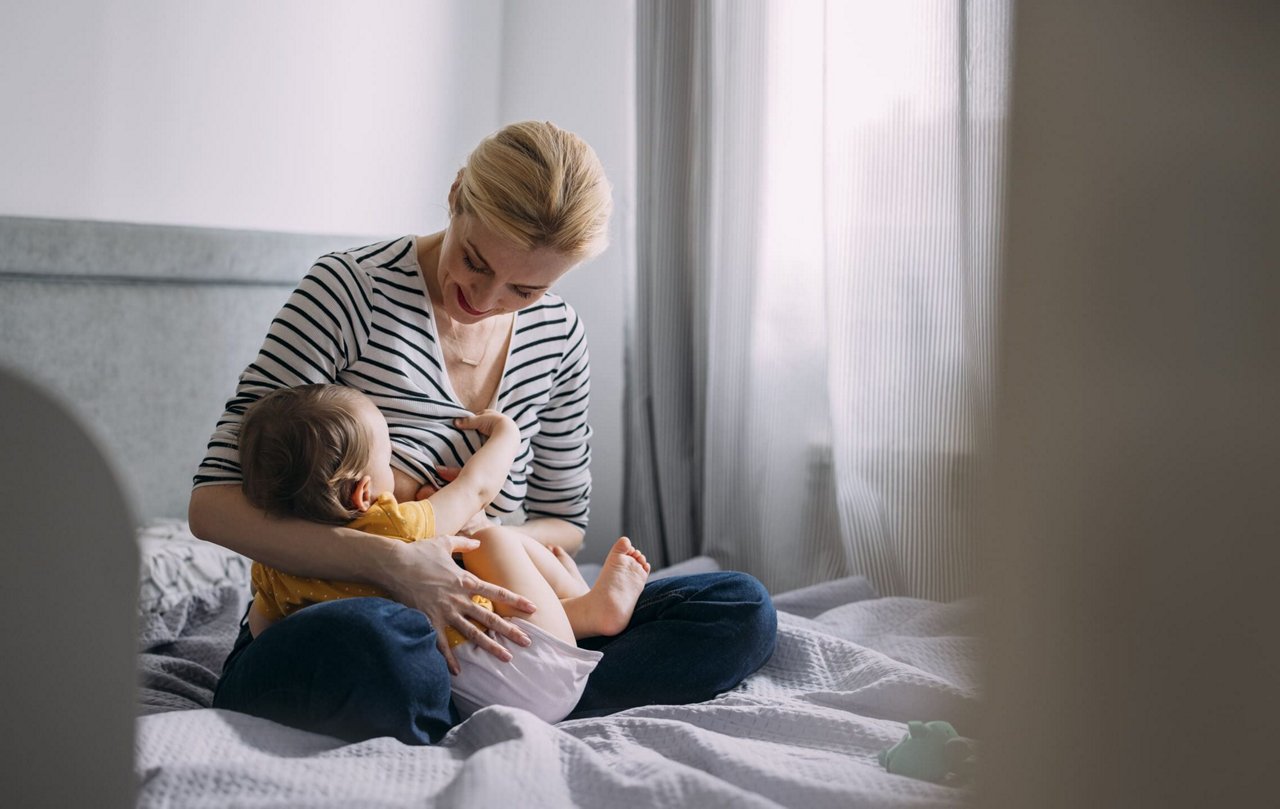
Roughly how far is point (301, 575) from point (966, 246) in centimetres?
121

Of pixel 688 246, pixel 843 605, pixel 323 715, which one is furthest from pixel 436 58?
pixel 323 715

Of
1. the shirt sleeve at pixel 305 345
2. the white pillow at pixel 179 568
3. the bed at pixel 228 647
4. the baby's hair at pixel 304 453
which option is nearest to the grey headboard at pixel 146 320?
the bed at pixel 228 647

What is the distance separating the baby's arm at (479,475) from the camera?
1.36 m

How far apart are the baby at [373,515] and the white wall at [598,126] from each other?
1186 mm

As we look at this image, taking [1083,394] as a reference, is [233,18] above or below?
above

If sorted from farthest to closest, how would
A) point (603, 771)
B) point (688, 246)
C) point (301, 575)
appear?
1. point (688, 246)
2. point (301, 575)
3. point (603, 771)

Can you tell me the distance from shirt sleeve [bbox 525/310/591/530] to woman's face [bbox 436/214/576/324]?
24 centimetres

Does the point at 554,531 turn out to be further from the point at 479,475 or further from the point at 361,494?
the point at 361,494

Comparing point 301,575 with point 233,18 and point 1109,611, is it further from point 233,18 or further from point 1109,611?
point 233,18

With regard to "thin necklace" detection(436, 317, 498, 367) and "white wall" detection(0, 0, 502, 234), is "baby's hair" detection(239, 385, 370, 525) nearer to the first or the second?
"thin necklace" detection(436, 317, 498, 367)

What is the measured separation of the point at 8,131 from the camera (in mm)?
1751

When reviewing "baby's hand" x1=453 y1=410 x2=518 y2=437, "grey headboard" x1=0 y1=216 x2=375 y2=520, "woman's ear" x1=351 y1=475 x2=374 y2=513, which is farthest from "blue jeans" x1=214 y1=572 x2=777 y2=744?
"grey headboard" x1=0 y1=216 x2=375 y2=520

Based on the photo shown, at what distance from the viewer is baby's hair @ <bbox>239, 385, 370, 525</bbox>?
4.06ft

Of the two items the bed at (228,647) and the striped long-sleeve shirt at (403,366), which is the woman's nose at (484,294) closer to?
the striped long-sleeve shirt at (403,366)
